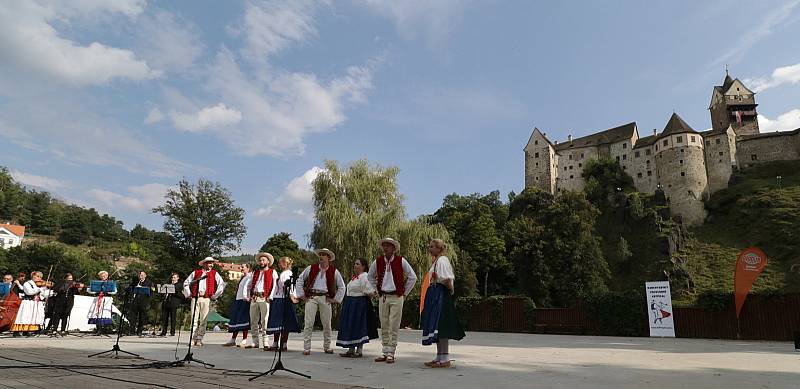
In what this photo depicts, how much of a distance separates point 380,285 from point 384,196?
17324 mm

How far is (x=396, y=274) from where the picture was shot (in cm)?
696

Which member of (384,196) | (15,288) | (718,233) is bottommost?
(15,288)

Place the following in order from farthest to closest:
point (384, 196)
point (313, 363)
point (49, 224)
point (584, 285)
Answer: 1. point (49, 224)
2. point (584, 285)
3. point (384, 196)
4. point (313, 363)

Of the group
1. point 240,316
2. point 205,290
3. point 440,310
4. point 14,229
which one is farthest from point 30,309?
point 14,229

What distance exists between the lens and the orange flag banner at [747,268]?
555 inches

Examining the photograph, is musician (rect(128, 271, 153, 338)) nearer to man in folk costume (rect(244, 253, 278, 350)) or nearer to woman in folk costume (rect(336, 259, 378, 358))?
man in folk costume (rect(244, 253, 278, 350))

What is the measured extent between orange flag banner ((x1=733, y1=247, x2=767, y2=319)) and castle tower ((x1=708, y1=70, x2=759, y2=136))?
76224 mm

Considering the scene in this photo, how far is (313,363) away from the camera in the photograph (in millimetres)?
6270

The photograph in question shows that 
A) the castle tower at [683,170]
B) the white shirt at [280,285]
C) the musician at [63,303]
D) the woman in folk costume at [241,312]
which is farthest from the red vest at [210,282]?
the castle tower at [683,170]

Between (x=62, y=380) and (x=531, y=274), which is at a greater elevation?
(x=531, y=274)

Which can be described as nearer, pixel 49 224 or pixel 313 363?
pixel 313 363

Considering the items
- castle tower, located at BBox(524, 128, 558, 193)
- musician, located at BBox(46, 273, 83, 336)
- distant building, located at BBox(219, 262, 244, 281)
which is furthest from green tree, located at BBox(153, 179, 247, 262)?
castle tower, located at BBox(524, 128, 558, 193)

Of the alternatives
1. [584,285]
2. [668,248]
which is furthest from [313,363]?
[668,248]

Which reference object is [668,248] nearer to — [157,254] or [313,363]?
[157,254]
